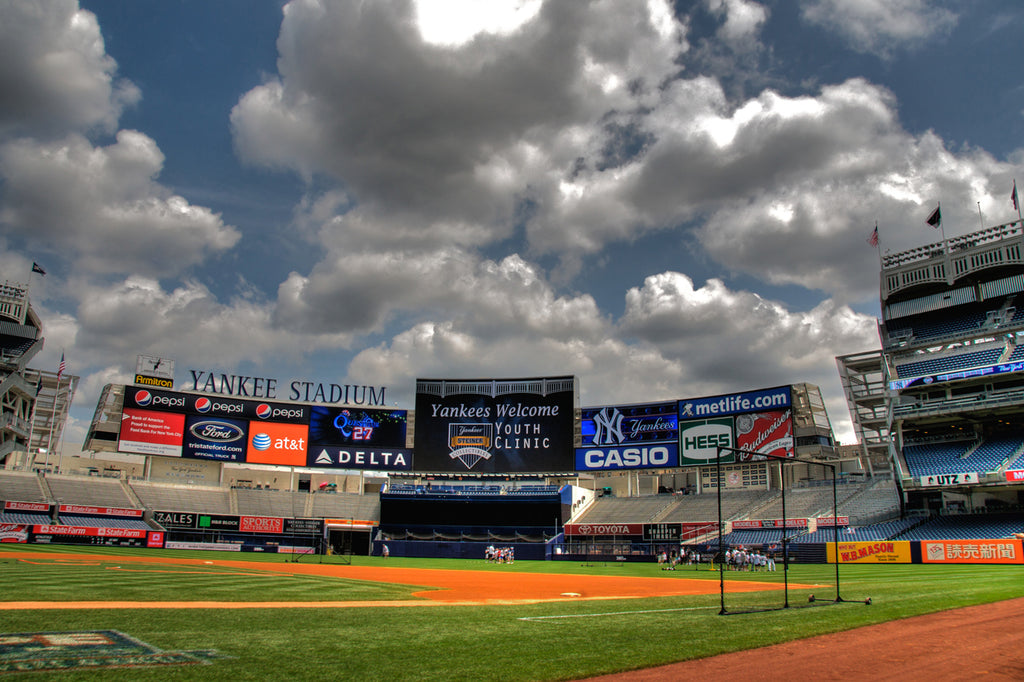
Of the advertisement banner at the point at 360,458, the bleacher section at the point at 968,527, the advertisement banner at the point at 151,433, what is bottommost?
the bleacher section at the point at 968,527

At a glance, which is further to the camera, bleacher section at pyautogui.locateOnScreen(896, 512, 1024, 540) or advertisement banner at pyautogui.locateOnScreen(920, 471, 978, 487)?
advertisement banner at pyautogui.locateOnScreen(920, 471, 978, 487)

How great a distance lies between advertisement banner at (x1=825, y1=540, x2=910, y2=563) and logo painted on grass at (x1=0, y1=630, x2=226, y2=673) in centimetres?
3787

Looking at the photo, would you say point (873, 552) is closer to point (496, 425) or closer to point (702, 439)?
point (702, 439)

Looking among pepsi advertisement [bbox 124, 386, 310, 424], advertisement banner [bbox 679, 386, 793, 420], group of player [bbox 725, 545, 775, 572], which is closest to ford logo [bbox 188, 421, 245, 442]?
pepsi advertisement [bbox 124, 386, 310, 424]

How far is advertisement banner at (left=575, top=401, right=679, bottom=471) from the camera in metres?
64.9

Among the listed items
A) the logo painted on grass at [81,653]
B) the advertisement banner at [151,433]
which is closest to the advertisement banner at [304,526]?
the advertisement banner at [151,433]

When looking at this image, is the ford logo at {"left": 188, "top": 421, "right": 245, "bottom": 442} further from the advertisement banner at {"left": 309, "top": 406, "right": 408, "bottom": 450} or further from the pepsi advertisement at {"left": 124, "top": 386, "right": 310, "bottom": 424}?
the advertisement banner at {"left": 309, "top": 406, "right": 408, "bottom": 450}

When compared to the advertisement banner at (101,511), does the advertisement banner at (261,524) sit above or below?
below

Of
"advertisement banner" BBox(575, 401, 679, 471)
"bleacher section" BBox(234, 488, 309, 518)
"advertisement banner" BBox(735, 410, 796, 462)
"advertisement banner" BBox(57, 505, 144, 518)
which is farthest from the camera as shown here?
"bleacher section" BBox(234, 488, 309, 518)

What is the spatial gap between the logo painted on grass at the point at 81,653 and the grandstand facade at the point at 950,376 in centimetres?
4847

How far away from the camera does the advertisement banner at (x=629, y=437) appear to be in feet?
213

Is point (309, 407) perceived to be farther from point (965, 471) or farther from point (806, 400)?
point (965, 471)

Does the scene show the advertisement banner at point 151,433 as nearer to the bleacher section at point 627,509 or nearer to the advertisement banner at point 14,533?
the advertisement banner at point 14,533

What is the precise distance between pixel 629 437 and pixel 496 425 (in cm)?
1402
